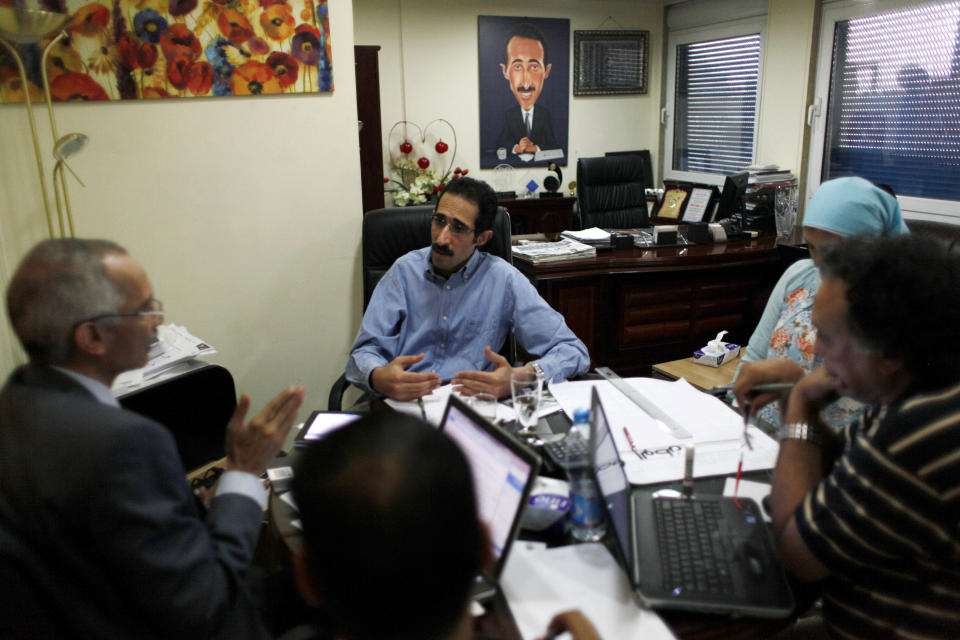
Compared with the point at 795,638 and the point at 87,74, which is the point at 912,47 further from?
the point at 87,74

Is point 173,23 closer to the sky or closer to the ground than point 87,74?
closer to the sky

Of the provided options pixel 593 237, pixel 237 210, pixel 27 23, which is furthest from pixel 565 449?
pixel 593 237

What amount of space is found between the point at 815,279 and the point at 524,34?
4.06 meters

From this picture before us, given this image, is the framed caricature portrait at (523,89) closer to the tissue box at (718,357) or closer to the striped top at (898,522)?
the tissue box at (718,357)

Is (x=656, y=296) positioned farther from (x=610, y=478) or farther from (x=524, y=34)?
(x=524, y=34)

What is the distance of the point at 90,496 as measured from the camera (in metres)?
0.91

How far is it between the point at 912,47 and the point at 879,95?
11.9 inches

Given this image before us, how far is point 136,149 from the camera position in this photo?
8.02 ft

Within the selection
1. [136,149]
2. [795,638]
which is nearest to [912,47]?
[795,638]

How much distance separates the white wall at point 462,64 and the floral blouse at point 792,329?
12.1 feet

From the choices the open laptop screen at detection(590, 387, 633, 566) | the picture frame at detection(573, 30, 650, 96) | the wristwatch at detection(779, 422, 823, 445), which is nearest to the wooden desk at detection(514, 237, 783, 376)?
the wristwatch at detection(779, 422, 823, 445)

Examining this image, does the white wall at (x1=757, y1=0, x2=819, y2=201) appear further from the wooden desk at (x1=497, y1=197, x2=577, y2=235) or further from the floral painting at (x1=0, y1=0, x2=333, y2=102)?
the floral painting at (x1=0, y1=0, x2=333, y2=102)

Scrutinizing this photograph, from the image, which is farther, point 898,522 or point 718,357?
point 718,357

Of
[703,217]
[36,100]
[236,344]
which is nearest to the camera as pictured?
[36,100]
